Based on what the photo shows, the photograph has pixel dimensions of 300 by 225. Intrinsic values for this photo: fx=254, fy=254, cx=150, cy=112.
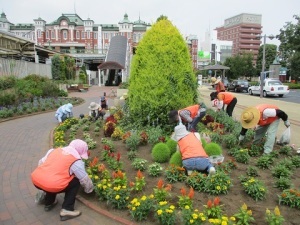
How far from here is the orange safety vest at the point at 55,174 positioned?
3213mm

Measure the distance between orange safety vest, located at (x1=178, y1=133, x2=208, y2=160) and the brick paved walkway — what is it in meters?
1.46

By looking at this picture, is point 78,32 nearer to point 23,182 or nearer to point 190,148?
point 23,182

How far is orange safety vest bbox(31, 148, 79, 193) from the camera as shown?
3.21 metres

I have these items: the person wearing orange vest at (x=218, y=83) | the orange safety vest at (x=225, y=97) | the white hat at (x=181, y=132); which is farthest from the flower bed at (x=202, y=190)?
the person wearing orange vest at (x=218, y=83)

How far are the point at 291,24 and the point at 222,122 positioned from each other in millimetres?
40697

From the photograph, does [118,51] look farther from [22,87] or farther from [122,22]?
[122,22]

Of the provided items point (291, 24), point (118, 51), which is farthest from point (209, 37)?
point (118, 51)

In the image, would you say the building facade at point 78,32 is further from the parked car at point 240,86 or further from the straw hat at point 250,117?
the straw hat at point 250,117

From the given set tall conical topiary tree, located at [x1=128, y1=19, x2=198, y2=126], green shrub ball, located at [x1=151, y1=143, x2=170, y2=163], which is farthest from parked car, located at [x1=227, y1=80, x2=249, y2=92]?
green shrub ball, located at [x1=151, y1=143, x2=170, y2=163]

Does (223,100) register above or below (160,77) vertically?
below

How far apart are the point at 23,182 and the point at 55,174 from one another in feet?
5.15

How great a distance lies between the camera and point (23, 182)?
173 inches

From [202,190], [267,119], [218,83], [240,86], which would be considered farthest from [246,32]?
[202,190]

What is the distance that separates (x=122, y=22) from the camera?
70125 mm
